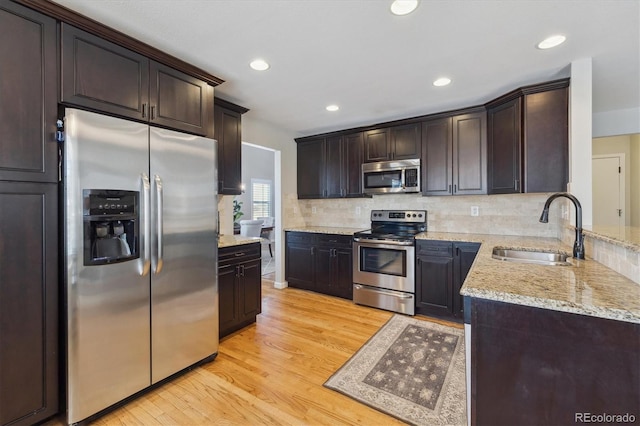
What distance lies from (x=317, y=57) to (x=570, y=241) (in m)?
2.67

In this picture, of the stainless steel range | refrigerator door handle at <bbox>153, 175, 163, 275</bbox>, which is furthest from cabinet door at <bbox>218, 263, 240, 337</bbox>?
the stainless steel range

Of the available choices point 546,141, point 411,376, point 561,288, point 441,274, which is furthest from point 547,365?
point 546,141

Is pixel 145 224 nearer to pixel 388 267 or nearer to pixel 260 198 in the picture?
pixel 388 267

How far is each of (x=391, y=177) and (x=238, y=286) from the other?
92.5 inches

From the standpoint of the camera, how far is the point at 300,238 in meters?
4.23

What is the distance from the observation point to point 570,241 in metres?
2.48

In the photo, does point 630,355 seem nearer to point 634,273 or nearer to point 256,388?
point 634,273

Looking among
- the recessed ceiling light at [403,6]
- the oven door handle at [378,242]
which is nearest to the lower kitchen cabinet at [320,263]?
the oven door handle at [378,242]

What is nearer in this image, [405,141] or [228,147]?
[228,147]

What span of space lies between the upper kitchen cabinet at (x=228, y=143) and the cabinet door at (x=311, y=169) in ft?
4.82

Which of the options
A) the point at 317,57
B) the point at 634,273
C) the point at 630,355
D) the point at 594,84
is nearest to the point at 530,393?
the point at 630,355

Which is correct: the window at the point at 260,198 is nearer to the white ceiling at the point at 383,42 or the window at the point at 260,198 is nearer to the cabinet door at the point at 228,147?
the cabinet door at the point at 228,147

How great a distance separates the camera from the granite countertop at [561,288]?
3.27 feet

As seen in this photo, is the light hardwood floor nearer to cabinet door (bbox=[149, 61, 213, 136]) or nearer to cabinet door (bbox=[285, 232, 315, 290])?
cabinet door (bbox=[285, 232, 315, 290])
